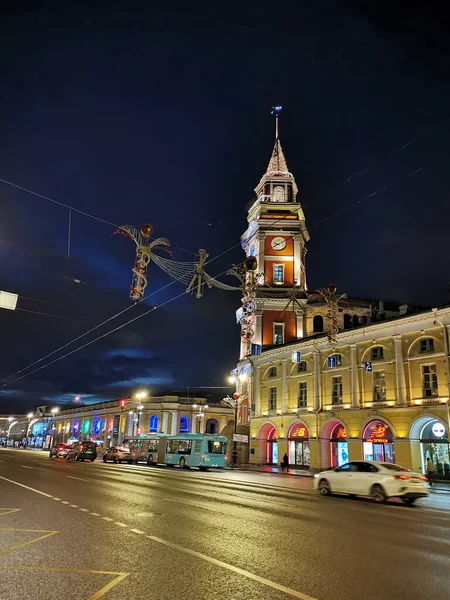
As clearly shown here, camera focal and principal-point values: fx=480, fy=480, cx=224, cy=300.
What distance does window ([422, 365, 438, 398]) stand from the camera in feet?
107

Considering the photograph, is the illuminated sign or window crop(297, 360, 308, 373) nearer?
the illuminated sign

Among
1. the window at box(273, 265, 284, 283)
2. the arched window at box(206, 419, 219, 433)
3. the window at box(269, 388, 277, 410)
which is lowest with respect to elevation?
the arched window at box(206, 419, 219, 433)

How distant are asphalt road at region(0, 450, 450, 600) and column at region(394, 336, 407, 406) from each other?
2123cm

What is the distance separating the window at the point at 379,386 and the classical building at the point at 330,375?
76mm

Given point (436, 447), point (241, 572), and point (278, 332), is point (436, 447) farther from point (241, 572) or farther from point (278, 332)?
point (241, 572)

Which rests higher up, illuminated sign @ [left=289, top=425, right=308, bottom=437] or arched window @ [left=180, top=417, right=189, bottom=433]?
arched window @ [left=180, top=417, right=189, bottom=433]

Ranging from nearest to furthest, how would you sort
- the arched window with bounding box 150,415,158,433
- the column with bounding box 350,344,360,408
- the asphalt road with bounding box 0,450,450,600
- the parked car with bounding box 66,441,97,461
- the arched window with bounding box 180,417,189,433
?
the asphalt road with bounding box 0,450,450,600 → the column with bounding box 350,344,360,408 → the parked car with bounding box 66,441,97,461 → the arched window with bounding box 150,415,158,433 → the arched window with bounding box 180,417,189,433

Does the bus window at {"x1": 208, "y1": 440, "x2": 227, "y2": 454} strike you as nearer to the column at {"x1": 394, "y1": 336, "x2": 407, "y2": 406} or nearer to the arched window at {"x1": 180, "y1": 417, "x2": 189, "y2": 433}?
the column at {"x1": 394, "y1": 336, "x2": 407, "y2": 406}

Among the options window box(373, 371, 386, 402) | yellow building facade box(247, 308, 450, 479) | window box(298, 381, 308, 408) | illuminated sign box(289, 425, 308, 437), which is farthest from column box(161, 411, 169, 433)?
window box(373, 371, 386, 402)

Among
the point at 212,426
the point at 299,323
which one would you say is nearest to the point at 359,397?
the point at 299,323

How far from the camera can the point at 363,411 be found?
1446 inches

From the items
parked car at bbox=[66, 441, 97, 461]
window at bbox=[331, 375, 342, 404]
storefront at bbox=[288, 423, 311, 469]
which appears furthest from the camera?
parked car at bbox=[66, 441, 97, 461]

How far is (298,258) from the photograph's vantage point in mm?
56812

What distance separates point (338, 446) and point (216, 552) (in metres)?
34.4
